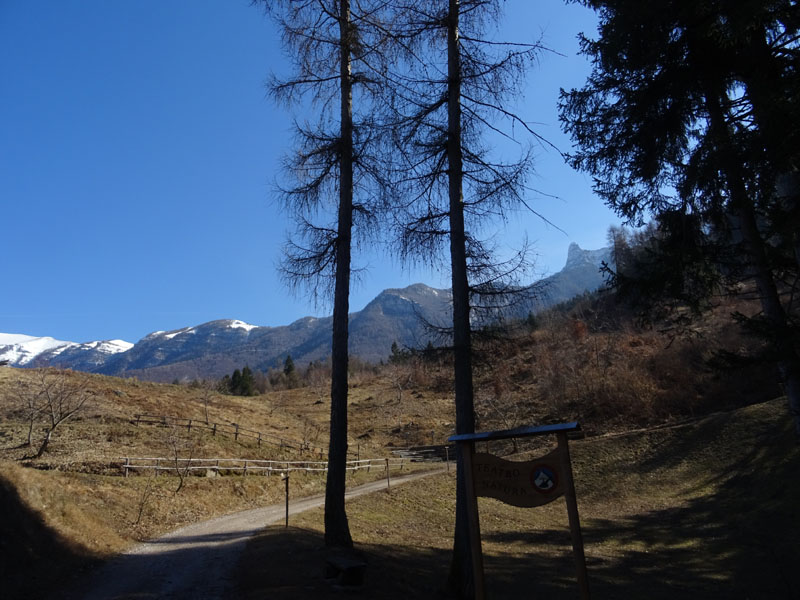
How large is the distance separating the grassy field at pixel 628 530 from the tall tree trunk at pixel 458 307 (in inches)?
36.1

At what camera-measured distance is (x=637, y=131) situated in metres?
8.52

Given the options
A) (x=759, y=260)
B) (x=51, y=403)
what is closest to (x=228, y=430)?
(x=51, y=403)

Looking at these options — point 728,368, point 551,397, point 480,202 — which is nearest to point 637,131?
point 480,202

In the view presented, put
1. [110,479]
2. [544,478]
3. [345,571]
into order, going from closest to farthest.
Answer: [544,478], [345,571], [110,479]

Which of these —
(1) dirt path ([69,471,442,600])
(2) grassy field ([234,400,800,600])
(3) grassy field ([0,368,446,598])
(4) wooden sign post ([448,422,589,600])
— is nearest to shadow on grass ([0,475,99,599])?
(3) grassy field ([0,368,446,598])

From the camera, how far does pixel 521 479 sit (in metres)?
5.46

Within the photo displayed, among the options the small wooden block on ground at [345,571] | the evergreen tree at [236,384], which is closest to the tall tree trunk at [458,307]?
the small wooden block on ground at [345,571]

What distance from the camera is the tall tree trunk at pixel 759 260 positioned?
6.66 m

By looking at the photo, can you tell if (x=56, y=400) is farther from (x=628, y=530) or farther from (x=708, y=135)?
(x=708, y=135)

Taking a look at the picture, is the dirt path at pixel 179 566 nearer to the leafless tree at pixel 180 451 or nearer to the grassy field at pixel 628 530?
the grassy field at pixel 628 530

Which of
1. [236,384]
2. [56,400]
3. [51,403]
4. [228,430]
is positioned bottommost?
[228,430]

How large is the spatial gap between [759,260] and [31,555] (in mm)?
13463

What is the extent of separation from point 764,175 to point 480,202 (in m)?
4.37

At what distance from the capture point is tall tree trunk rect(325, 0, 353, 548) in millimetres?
9289
